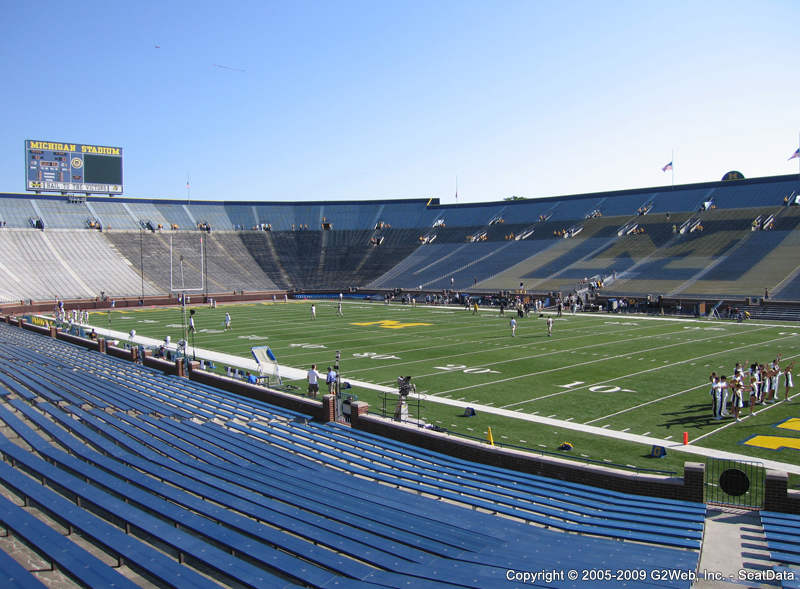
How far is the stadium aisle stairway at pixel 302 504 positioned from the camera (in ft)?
19.6

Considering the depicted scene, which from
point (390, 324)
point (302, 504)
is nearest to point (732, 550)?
point (302, 504)

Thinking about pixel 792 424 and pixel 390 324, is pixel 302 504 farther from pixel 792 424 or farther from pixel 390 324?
pixel 390 324

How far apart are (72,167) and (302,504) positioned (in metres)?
71.4

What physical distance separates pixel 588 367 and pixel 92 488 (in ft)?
67.3

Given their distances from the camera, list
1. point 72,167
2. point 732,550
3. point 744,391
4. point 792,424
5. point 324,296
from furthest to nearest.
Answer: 1. point 324,296
2. point 72,167
3. point 744,391
4. point 792,424
5. point 732,550

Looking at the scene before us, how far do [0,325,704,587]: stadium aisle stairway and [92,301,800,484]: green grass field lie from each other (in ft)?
15.6

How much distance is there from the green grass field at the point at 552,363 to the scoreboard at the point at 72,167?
28.3m

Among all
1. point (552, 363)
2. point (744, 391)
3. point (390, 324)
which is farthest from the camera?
point (390, 324)

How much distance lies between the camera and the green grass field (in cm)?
1549

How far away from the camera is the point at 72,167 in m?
67.4

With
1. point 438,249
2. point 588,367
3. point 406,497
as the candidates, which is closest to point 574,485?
point 406,497

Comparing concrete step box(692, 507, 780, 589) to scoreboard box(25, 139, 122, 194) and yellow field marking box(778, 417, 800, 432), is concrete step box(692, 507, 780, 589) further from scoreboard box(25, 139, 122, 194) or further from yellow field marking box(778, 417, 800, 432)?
scoreboard box(25, 139, 122, 194)

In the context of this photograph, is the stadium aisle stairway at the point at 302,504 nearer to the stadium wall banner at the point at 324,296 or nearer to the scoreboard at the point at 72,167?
the stadium wall banner at the point at 324,296

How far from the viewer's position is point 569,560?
6461mm
